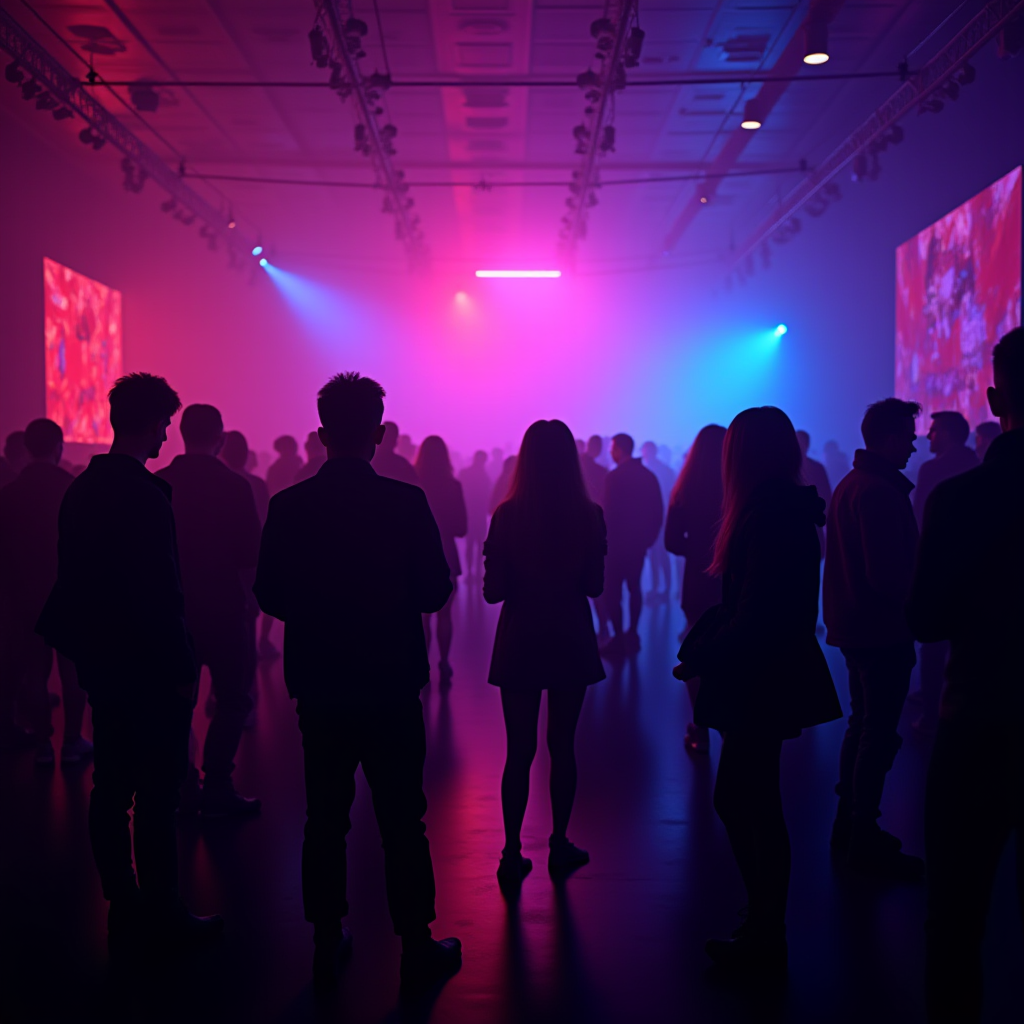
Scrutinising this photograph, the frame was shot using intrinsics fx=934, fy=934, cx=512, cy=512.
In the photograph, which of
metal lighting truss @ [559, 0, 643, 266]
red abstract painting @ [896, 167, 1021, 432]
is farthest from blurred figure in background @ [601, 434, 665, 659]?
red abstract painting @ [896, 167, 1021, 432]

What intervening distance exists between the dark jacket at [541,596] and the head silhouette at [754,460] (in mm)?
700

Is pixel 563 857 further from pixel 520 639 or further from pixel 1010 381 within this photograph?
pixel 1010 381

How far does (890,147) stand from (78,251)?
10.9 metres

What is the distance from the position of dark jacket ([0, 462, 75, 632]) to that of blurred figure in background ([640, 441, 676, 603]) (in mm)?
6433

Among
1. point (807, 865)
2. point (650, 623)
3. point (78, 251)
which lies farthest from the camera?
point (78, 251)

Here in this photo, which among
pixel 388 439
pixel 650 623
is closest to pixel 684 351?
pixel 650 623

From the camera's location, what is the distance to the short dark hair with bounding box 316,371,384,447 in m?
2.60

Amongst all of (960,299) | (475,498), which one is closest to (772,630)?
(960,299)

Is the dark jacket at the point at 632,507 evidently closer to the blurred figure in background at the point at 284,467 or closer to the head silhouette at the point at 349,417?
the blurred figure in background at the point at 284,467

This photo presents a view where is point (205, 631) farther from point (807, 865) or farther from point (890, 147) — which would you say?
point (890, 147)

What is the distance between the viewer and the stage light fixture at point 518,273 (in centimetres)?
1886

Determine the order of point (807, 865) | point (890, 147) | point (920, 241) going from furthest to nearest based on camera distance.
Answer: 1. point (890, 147)
2. point (920, 241)
3. point (807, 865)

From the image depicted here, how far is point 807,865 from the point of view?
11.4 feet

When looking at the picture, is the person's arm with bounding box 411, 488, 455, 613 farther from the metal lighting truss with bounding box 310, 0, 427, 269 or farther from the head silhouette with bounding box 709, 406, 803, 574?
the metal lighting truss with bounding box 310, 0, 427, 269
